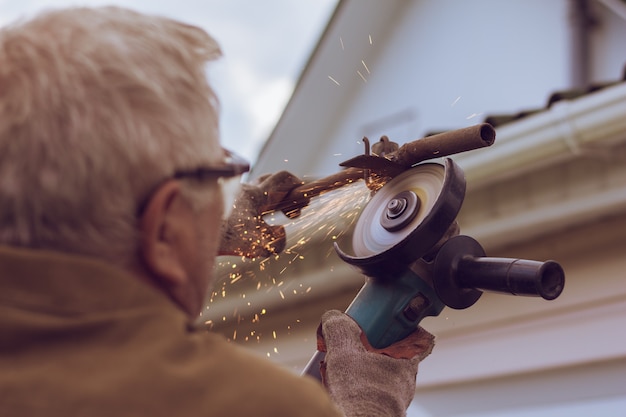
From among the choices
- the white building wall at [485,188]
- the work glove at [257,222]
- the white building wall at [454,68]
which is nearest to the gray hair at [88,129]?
the work glove at [257,222]

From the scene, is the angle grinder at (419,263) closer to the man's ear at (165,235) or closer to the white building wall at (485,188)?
the man's ear at (165,235)

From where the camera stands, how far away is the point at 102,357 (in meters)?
1.14

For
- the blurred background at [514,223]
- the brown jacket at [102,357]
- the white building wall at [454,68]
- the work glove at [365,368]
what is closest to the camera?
the brown jacket at [102,357]

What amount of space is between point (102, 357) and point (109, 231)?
153 mm

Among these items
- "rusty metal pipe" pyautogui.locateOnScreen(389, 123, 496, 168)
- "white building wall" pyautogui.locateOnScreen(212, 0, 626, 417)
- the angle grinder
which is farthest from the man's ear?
"white building wall" pyautogui.locateOnScreen(212, 0, 626, 417)

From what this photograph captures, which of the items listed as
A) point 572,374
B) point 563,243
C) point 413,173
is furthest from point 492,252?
point 413,173

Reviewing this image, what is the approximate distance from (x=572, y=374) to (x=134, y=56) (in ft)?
10.1

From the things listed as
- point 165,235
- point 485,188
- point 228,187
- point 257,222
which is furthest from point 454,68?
point 165,235

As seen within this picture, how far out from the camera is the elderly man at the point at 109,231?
3.70ft

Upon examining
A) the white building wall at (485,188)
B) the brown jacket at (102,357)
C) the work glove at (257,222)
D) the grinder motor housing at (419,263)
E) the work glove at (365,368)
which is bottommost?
the white building wall at (485,188)

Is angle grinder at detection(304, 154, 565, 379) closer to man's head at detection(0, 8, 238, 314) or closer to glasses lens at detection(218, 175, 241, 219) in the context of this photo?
glasses lens at detection(218, 175, 241, 219)

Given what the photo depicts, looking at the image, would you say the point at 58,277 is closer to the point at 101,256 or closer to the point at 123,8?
the point at 101,256

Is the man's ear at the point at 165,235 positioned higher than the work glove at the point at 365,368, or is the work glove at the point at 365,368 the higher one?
the man's ear at the point at 165,235

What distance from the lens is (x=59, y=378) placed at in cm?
111
